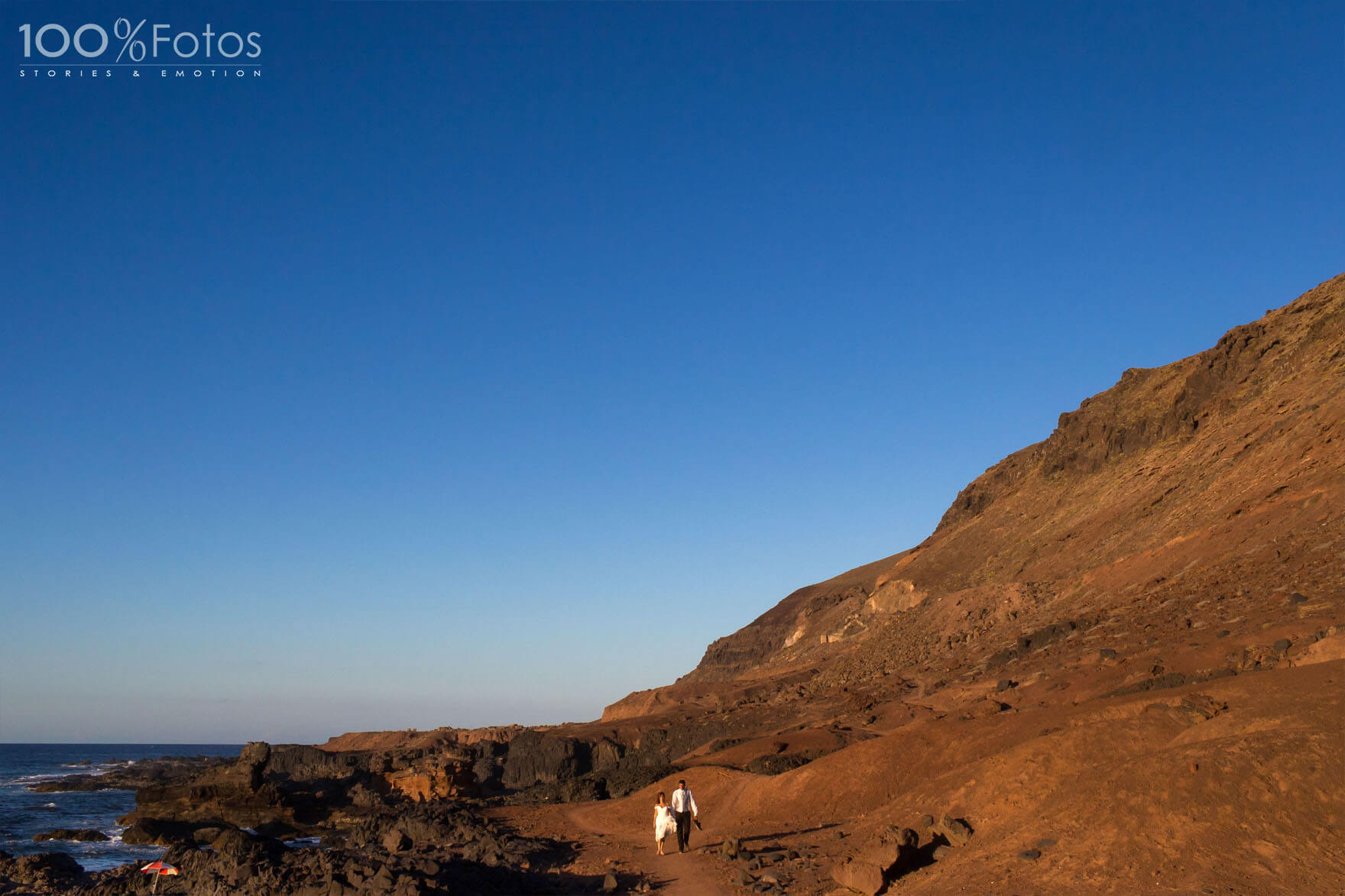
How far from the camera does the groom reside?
18.2 meters

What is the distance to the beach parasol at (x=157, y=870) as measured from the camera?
60.2 feet

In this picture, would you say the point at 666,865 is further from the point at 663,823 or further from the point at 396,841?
the point at 396,841

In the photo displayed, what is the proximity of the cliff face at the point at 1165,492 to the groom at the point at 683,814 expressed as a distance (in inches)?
789

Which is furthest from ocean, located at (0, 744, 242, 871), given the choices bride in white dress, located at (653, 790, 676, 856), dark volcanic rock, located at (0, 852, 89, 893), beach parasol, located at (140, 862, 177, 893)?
bride in white dress, located at (653, 790, 676, 856)

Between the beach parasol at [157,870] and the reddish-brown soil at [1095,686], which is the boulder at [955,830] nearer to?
the reddish-brown soil at [1095,686]

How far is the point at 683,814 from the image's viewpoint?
1819 cm

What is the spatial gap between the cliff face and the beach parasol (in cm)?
3034

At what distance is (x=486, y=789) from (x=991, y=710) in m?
24.9

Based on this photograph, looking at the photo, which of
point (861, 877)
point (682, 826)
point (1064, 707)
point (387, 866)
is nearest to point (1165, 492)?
point (1064, 707)

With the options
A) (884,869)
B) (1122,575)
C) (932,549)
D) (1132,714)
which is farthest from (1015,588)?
(884,869)

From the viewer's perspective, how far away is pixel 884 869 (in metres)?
13.5

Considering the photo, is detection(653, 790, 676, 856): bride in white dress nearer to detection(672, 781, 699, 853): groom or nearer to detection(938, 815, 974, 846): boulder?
detection(672, 781, 699, 853): groom

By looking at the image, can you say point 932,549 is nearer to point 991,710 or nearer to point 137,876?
point 991,710

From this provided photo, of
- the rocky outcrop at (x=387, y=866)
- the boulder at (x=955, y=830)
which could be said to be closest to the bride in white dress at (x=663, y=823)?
the rocky outcrop at (x=387, y=866)
